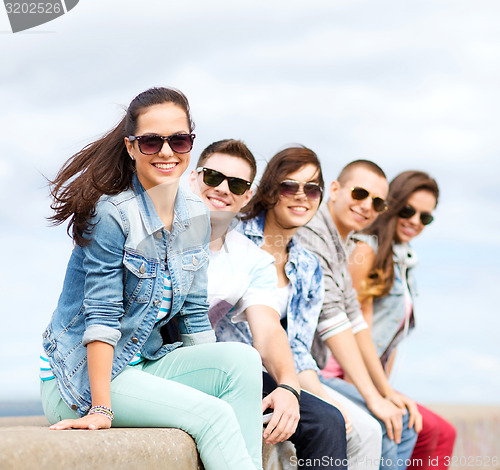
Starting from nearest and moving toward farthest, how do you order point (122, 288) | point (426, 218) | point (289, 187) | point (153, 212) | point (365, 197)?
point (122, 288) → point (153, 212) → point (289, 187) → point (365, 197) → point (426, 218)

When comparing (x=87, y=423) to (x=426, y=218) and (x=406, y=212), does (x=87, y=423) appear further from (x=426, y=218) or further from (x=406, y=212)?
(x=426, y=218)

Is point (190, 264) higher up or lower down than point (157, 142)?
lower down

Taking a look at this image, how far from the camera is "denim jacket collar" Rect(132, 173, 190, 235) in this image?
9.63 feet

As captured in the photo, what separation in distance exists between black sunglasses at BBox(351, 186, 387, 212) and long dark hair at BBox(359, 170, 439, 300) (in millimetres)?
583

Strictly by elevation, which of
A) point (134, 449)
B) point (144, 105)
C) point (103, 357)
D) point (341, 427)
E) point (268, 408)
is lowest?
point (341, 427)

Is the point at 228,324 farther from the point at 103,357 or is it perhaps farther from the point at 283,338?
the point at 103,357

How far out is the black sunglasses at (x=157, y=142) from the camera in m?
2.94

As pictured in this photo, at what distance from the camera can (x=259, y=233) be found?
164 inches

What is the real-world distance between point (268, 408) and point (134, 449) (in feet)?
3.23

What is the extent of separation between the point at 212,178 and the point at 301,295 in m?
0.84

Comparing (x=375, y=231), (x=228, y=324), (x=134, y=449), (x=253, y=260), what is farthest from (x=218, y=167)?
(x=375, y=231)

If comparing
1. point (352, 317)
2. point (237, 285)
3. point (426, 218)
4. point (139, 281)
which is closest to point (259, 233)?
point (237, 285)

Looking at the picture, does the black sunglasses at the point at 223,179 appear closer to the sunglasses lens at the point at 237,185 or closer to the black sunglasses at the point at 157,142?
the sunglasses lens at the point at 237,185

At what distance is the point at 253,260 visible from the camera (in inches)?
148
